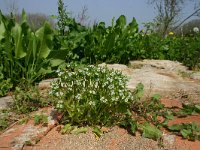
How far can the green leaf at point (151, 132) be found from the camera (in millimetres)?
2977

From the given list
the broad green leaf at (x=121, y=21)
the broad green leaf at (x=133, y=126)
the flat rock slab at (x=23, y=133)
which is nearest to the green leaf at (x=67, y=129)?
the flat rock slab at (x=23, y=133)

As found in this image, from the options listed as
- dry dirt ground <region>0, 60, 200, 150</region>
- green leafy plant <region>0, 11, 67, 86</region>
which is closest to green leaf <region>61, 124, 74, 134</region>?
dry dirt ground <region>0, 60, 200, 150</region>

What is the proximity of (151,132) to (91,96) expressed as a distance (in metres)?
0.57

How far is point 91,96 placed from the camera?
306 centimetres

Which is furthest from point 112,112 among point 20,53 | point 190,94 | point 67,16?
point 67,16

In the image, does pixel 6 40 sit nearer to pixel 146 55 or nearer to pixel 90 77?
pixel 90 77

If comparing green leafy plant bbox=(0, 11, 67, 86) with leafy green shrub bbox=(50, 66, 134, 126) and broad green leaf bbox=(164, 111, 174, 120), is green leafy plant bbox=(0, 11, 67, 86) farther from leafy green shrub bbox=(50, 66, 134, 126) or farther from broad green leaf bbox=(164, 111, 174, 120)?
broad green leaf bbox=(164, 111, 174, 120)

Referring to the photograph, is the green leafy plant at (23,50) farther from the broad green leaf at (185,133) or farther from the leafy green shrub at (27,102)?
the broad green leaf at (185,133)

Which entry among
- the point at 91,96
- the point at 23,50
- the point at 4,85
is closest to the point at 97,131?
the point at 91,96

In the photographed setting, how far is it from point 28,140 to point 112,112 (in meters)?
0.74

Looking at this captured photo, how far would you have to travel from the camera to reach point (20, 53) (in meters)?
4.53

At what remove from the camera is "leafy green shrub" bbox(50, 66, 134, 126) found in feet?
9.88

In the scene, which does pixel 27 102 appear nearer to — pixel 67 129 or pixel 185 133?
pixel 67 129

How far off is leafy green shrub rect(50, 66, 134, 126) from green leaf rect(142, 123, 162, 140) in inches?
9.6
